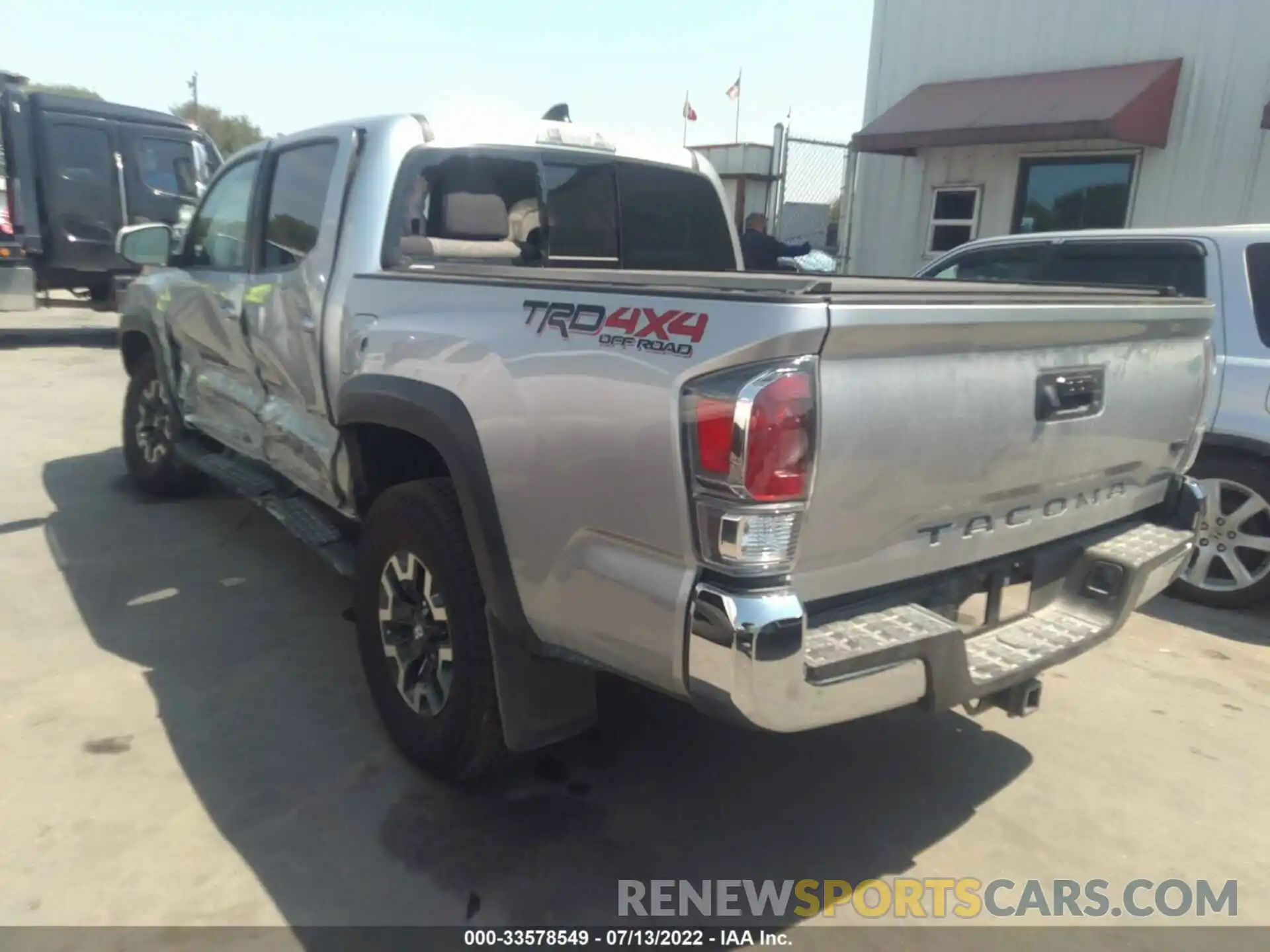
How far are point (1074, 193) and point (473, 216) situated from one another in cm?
923

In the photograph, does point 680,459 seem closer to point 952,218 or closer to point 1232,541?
point 1232,541

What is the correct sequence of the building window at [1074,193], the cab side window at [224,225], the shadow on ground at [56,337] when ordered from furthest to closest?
1. the shadow on ground at [56,337]
2. the building window at [1074,193]
3. the cab side window at [224,225]

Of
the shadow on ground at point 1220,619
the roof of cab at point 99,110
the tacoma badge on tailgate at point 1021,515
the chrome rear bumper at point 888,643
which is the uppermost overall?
the roof of cab at point 99,110

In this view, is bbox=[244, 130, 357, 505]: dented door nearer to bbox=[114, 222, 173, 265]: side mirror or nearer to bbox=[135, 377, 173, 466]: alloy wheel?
bbox=[114, 222, 173, 265]: side mirror

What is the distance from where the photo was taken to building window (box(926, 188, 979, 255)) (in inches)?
460

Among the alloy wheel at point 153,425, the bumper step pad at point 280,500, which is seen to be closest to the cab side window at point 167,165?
the alloy wheel at point 153,425

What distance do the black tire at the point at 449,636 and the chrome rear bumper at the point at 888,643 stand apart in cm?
85

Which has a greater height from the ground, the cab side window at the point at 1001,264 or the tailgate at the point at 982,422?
the cab side window at the point at 1001,264

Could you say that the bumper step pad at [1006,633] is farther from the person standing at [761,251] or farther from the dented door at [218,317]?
the person standing at [761,251]

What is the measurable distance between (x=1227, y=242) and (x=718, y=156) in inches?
427

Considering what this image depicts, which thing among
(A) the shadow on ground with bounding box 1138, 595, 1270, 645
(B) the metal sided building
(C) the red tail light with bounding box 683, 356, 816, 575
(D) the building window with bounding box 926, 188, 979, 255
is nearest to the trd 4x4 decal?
(C) the red tail light with bounding box 683, 356, 816, 575

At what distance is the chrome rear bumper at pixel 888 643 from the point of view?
79.3 inches

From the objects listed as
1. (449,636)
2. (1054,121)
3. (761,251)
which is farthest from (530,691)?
(1054,121)

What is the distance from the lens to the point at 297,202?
3.93m
